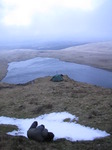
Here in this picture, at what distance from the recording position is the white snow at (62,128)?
10.5 m

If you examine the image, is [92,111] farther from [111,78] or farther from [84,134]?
[111,78]

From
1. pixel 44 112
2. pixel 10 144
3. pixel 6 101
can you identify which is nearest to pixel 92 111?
pixel 44 112

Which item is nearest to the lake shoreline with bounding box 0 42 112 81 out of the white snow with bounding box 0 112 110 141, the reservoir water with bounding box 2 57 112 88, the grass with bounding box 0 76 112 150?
the reservoir water with bounding box 2 57 112 88

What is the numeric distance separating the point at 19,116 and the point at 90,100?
573 cm

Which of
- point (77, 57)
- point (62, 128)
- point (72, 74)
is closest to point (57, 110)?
point (62, 128)

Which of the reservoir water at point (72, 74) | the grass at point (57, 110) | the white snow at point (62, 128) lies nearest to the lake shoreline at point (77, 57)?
the reservoir water at point (72, 74)

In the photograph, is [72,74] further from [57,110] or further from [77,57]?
[57,110]

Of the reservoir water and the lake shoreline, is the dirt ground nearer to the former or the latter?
the reservoir water

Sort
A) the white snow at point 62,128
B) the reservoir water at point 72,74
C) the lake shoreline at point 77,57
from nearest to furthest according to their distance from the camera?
1. the white snow at point 62,128
2. the reservoir water at point 72,74
3. the lake shoreline at point 77,57

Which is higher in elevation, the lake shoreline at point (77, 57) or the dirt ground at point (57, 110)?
the lake shoreline at point (77, 57)

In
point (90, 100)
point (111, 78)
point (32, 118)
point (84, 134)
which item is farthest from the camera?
point (111, 78)

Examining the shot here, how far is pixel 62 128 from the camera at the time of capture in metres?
11.9

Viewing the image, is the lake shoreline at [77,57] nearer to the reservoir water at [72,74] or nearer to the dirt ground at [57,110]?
the reservoir water at [72,74]

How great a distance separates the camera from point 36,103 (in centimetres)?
1866
